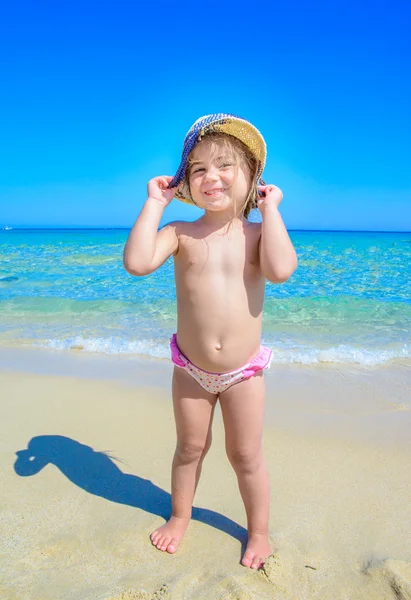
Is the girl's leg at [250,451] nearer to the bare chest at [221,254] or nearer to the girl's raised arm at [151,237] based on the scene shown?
the bare chest at [221,254]

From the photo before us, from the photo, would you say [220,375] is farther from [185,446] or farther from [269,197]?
[269,197]

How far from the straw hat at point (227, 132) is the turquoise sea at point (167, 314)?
2932mm

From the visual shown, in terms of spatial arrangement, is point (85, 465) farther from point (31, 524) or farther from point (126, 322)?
point (126, 322)

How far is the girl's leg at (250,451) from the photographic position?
2037mm

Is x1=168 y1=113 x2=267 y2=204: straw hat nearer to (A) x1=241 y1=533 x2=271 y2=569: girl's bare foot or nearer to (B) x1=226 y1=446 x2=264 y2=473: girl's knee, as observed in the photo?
(B) x1=226 y1=446 x2=264 y2=473: girl's knee

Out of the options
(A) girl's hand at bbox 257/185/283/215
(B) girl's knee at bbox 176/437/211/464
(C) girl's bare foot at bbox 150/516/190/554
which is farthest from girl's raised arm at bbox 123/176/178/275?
(C) girl's bare foot at bbox 150/516/190/554

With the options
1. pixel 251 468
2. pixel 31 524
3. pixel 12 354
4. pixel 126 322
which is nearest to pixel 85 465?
pixel 31 524

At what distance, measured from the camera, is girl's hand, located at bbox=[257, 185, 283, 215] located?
1.96 m

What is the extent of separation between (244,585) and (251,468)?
44 centimetres

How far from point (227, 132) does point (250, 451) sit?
4.36ft

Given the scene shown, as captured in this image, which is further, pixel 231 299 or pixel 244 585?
pixel 231 299

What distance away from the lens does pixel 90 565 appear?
1.94 metres

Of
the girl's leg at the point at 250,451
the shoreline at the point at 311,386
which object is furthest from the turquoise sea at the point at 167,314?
the girl's leg at the point at 250,451

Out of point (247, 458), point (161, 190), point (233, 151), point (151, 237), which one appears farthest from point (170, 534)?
point (233, 151)
